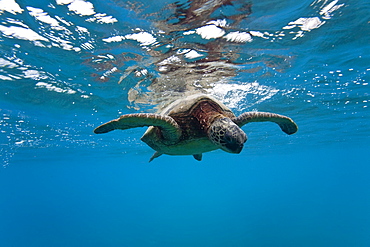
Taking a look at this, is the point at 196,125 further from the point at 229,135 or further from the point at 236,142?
the point at 236,142

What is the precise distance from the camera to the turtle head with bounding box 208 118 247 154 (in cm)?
386

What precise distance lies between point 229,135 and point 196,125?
69.3 inches

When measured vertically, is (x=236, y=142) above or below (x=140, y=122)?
above

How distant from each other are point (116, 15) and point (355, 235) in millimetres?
44534

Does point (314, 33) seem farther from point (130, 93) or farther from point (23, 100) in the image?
point (23, 100)

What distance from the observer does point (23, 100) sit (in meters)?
12.5

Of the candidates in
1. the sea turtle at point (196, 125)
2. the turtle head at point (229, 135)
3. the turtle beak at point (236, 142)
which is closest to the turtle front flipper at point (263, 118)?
the sea turtle at point (196, 125)

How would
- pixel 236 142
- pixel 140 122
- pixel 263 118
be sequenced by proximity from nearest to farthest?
1. pixel 236 142
2. pixel 140 122
3. pixel 263 118

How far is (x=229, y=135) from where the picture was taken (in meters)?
3.90

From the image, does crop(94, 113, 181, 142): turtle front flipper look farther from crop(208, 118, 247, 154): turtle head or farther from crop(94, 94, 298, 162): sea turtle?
crop(208, 118, 247, 154): turtle head

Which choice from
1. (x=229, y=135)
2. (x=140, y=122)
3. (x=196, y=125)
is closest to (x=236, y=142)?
(x=229, y=135)

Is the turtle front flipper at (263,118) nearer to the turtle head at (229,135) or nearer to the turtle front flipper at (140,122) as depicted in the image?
the turtle head at (229,135)

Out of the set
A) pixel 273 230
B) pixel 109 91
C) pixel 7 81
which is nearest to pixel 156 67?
pixel 109 91

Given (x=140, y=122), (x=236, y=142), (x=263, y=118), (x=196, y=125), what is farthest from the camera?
(x=196, y=125)
